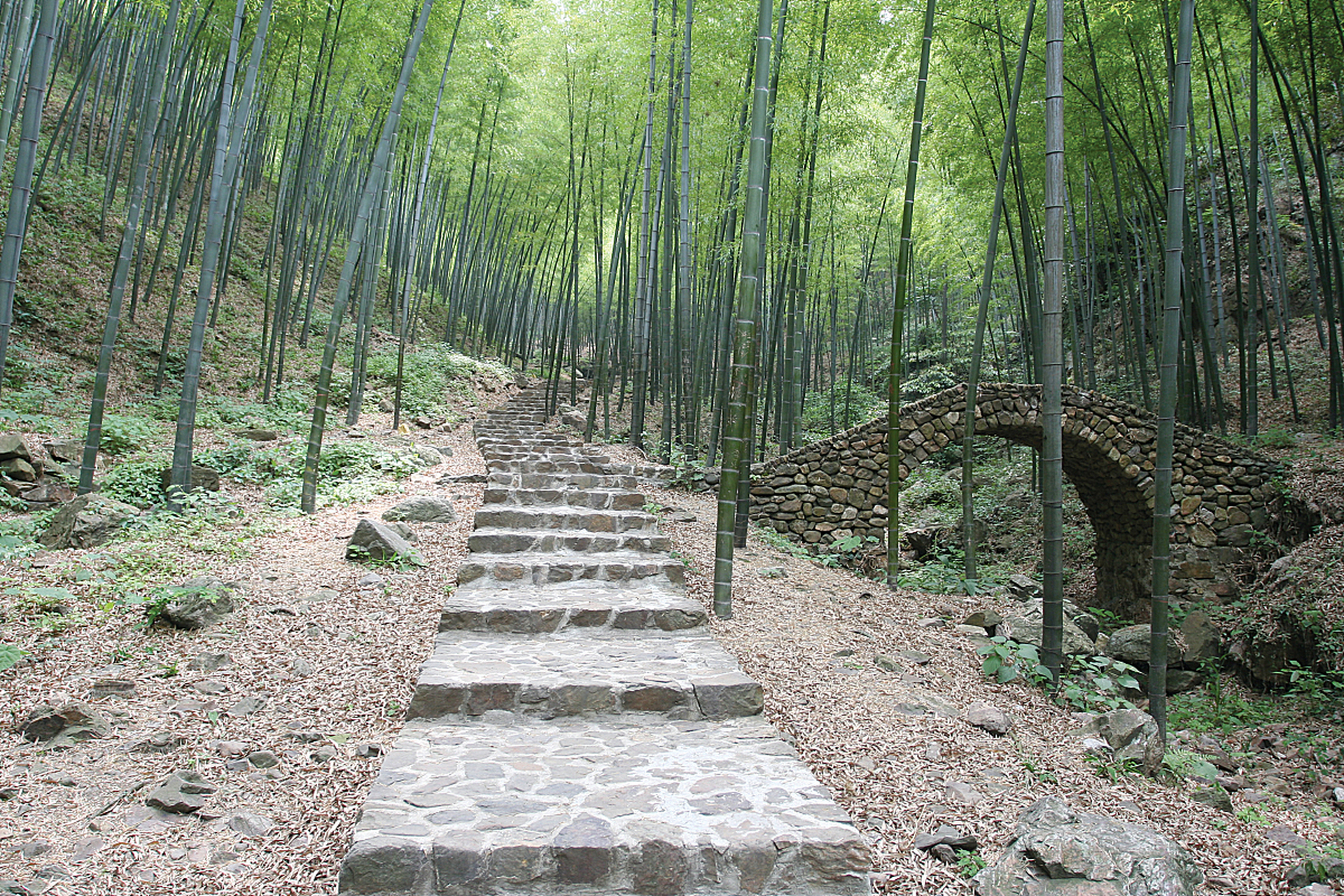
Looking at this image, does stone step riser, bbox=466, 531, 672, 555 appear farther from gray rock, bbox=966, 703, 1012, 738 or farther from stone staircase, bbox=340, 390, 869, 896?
gray rock, bbox=966, 703, 1012, 738

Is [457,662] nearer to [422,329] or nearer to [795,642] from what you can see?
[795,642]

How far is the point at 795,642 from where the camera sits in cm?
350

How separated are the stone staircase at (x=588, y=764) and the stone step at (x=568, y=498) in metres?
1.02

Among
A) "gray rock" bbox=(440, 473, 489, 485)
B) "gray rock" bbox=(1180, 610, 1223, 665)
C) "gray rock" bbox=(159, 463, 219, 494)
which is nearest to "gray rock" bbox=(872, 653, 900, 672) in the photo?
"gray rock" bbox=(440, 473, 489, 485)

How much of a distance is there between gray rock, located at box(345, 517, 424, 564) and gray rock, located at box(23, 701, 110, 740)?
5.62 ft

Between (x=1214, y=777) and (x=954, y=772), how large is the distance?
1.42 m

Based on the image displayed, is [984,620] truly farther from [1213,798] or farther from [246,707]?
[246,707]

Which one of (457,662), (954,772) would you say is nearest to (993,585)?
(954,772)

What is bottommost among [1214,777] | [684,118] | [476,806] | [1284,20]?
[1214,777]

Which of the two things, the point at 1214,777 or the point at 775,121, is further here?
the point at 775,121

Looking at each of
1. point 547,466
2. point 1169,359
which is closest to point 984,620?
point 1169,359

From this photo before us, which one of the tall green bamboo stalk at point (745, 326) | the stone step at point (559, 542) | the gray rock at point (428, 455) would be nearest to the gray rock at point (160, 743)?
the stone step at point (559, 542)

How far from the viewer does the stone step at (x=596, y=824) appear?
167cm

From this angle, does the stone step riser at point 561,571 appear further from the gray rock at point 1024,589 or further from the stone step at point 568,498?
the gray rock at point 1024,589
